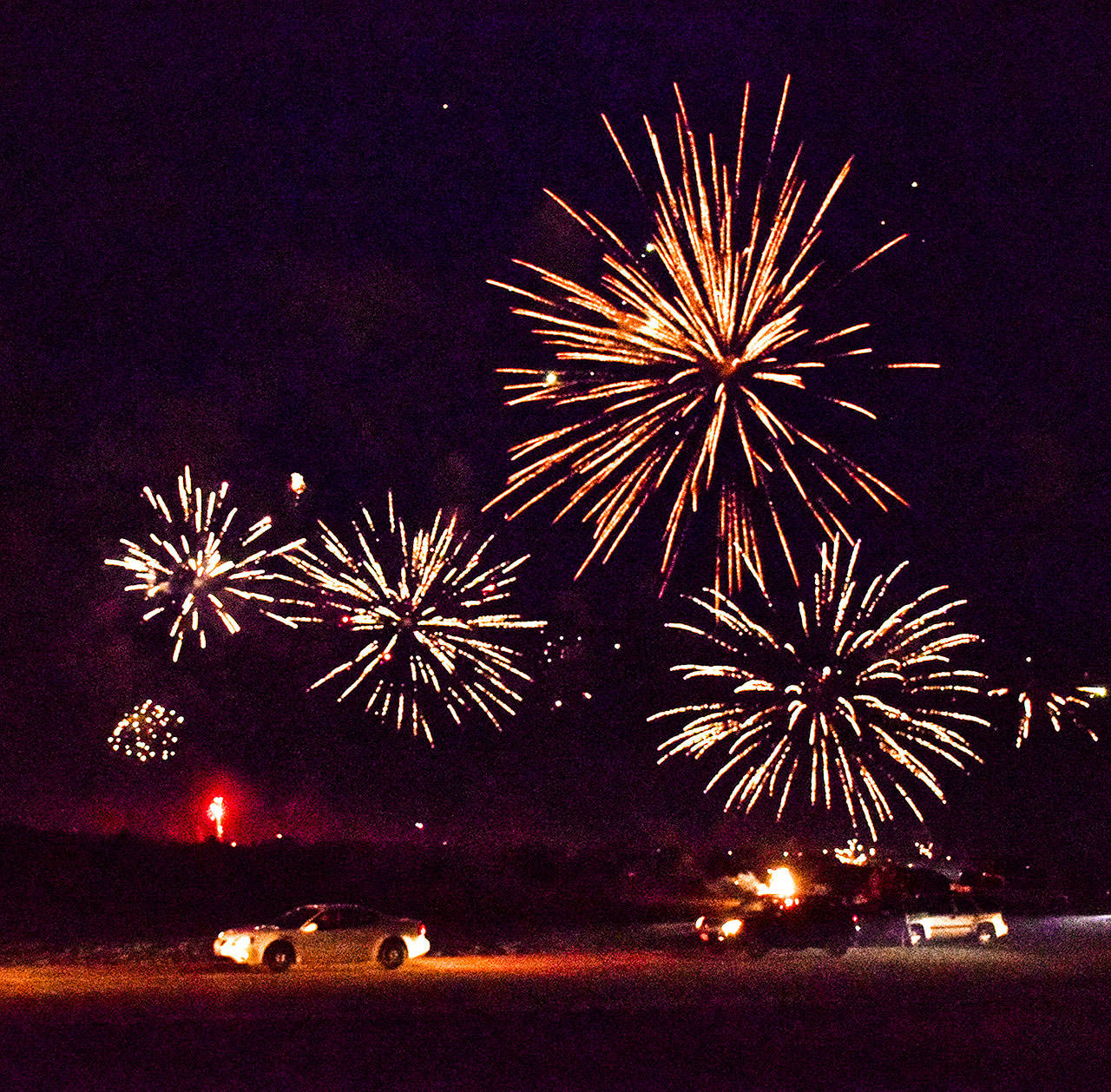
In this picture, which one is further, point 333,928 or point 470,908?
point 470,908

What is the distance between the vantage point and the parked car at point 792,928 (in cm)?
3092

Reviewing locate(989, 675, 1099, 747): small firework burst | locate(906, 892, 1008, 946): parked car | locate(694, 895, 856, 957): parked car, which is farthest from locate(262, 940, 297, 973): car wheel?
locate(989, 675, 1099, 747): small firework burst

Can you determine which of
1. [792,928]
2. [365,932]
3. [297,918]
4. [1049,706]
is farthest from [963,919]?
[1049,706]

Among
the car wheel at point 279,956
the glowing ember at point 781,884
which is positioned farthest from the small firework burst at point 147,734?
the car wheel at point 279,956

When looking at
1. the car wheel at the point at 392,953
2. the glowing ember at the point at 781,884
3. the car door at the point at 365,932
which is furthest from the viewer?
the glowing ember at the point at 781,884

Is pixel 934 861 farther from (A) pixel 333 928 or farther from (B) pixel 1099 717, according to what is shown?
(A) pixel 333 928

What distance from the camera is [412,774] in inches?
2128

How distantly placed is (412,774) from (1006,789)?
26.9m

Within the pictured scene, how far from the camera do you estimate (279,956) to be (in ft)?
88.7

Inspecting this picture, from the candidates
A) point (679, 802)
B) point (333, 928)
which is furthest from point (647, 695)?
point (333, 928)

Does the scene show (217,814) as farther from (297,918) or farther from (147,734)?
(297,918)

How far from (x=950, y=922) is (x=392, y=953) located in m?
12.8

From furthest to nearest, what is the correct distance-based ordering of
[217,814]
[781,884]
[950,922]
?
1. [217,814]
2. [781,884]
3. [950,922]

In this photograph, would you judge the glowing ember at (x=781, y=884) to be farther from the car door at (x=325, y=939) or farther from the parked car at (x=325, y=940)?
the car door at (x=325, y=939)
